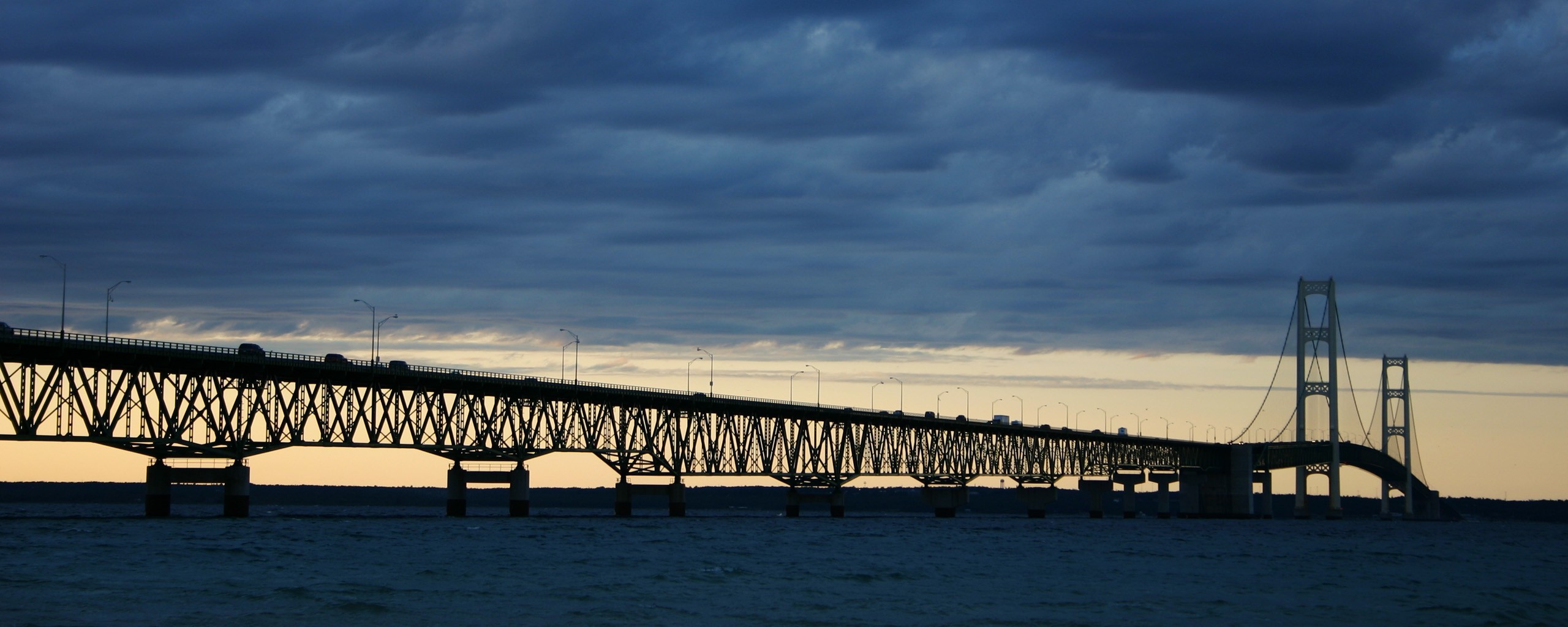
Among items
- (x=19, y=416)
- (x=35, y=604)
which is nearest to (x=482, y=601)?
(x=35, y=604)

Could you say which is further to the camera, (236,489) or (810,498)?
(810,498)

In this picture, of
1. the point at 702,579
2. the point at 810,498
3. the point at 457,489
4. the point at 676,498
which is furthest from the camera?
the point at 810,498

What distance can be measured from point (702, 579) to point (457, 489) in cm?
7705

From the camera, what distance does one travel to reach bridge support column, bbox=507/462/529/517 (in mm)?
136625

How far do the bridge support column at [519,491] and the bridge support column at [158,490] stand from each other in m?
32.4

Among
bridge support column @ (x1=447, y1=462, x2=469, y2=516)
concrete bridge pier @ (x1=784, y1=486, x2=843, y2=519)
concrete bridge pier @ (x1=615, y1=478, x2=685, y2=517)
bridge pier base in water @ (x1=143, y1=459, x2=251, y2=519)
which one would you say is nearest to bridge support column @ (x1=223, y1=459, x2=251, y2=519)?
bridge pier base in water @ (x1=143, y1=459, x2=251, y2=519)

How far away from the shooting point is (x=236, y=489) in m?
110

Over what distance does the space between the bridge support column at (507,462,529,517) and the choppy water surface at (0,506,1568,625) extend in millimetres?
26775

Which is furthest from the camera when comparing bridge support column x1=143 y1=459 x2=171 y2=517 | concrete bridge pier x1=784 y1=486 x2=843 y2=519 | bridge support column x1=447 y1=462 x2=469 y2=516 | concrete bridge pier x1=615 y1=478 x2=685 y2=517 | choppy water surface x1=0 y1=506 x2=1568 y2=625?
concrete bridge pier x1=784 y1=486 x2=843 y2=519

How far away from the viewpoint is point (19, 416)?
91.7m

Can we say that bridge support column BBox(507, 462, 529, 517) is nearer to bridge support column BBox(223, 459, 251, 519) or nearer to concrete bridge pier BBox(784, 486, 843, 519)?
bridge support column BBox(223, 459, 251, 519)

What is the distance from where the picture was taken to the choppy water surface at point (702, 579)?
46.5 meters

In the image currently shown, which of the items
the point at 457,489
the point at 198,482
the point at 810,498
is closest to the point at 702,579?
the point at 198,482

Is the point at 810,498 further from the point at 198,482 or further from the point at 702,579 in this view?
the point at 702,579
